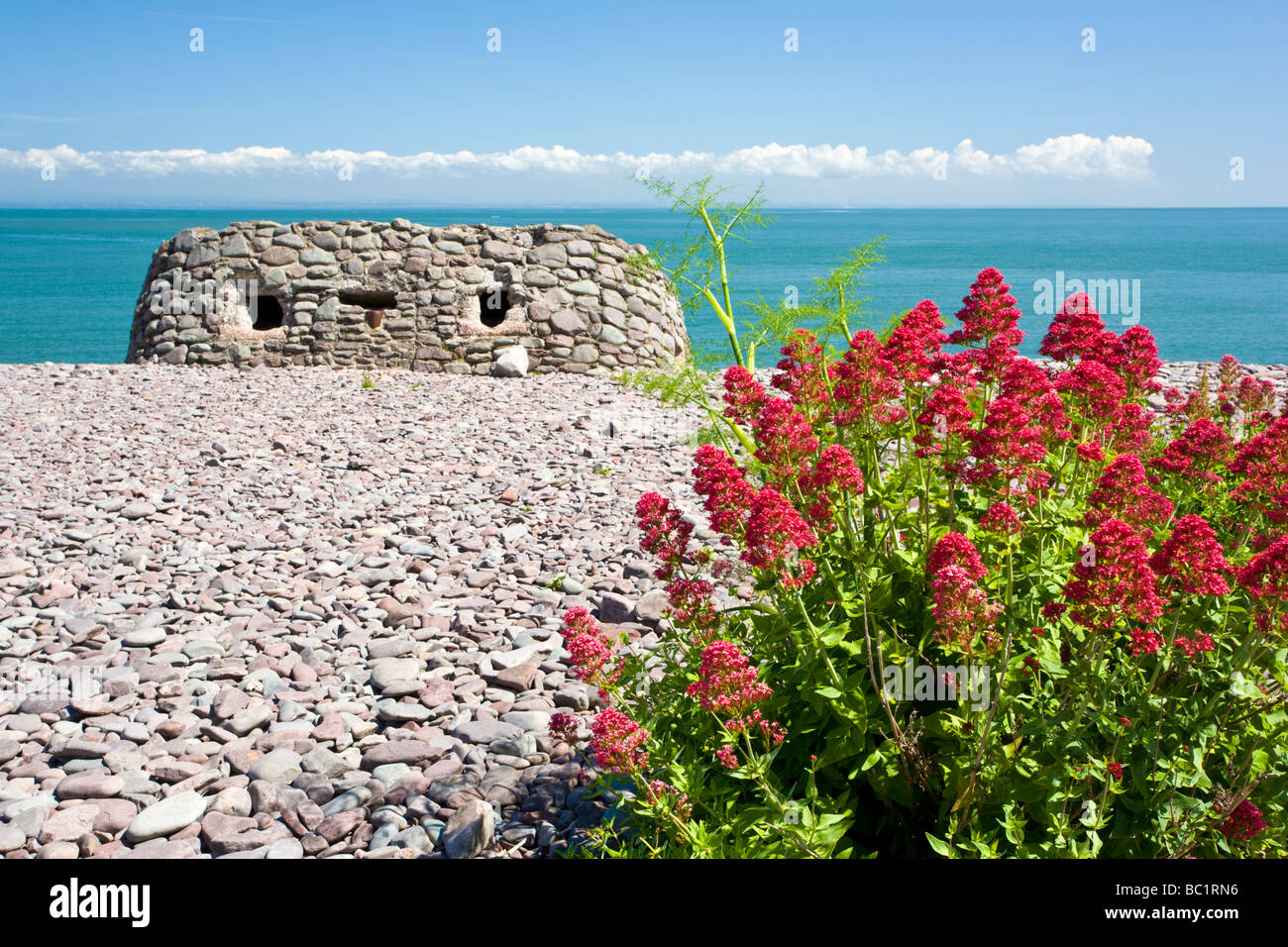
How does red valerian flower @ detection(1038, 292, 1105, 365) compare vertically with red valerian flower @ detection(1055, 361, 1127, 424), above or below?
above

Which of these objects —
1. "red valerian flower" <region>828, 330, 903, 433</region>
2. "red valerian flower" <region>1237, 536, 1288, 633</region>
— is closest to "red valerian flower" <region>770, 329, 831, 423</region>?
"red valerian flower" <region>828, 330, 903, 433</region>

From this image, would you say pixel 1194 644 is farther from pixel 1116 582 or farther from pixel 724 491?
pixel 724 491

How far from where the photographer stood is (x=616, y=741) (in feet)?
8.34

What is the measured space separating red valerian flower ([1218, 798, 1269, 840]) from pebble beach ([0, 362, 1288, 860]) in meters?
2.22

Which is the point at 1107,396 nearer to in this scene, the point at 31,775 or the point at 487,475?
the point at 31,775

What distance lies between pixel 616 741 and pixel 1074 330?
8.50 ft

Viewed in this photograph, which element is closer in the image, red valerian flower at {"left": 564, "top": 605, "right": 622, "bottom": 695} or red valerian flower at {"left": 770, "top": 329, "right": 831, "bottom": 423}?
red valerian flower at {"left": 564, "top": 605, "right": 622, "bottom": 695}

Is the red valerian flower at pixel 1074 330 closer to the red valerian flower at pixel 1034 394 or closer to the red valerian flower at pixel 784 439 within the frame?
the red valerian flower at pixel 1034 394

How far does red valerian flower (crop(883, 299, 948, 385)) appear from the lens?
3.10 meters

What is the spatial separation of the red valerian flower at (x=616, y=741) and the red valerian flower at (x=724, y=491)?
2.13 ft

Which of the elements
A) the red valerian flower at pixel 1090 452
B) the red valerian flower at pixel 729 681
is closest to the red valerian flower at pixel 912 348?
the red valerian flower at pixel 1090 452

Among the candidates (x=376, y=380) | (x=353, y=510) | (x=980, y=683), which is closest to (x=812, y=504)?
(x=980, y=683)

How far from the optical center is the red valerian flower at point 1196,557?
2.32 m

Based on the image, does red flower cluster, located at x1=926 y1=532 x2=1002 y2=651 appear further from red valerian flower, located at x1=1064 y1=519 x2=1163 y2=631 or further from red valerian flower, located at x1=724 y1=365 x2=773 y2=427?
red valerian flower, located at x1=724 y1=365 x2=773 y2=427
